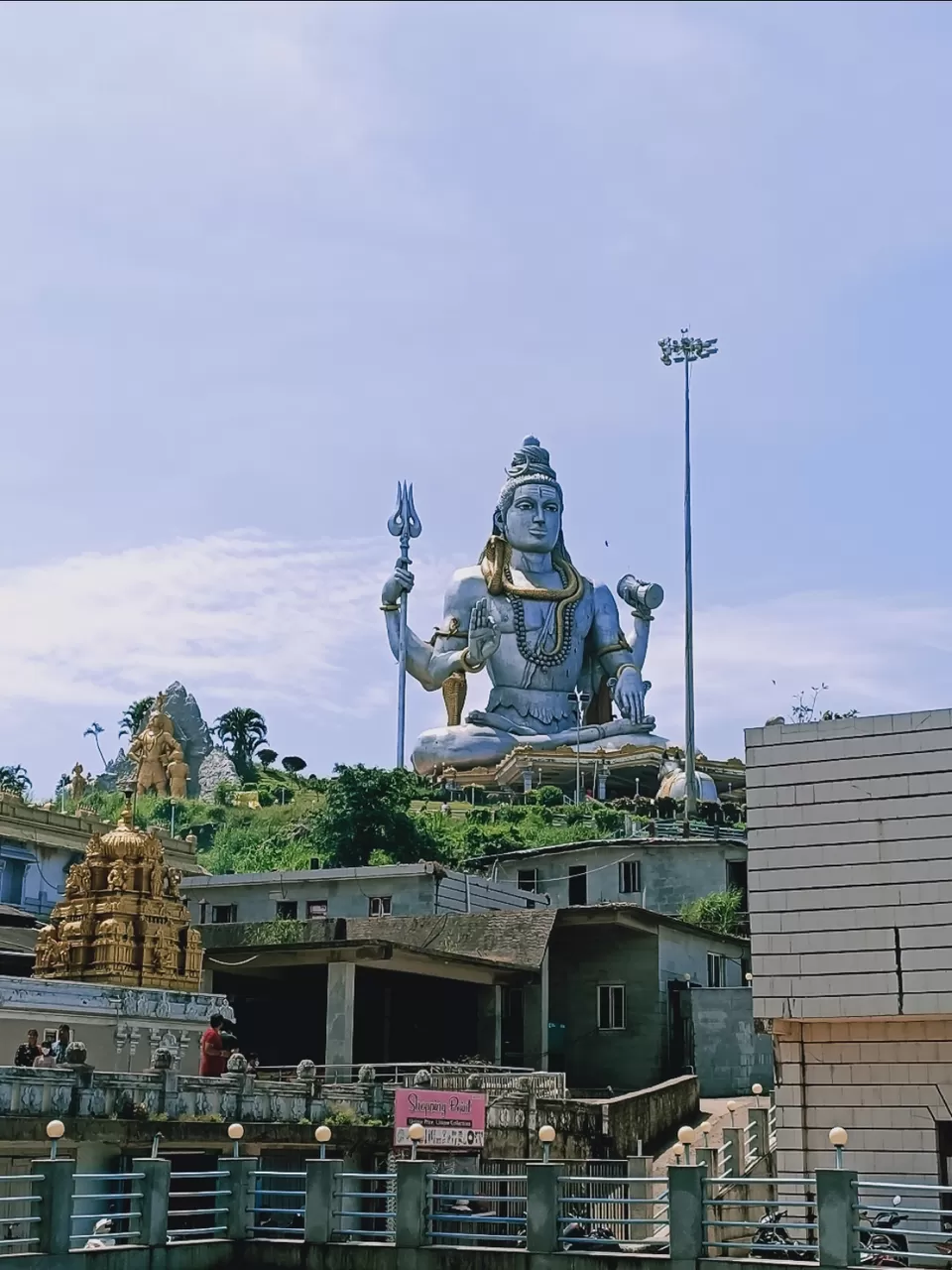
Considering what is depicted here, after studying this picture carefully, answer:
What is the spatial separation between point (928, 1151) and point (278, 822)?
48.4 m

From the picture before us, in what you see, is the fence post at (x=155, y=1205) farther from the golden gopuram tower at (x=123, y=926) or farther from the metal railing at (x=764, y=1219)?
the golden gopuram tower at (x=123, y=926)

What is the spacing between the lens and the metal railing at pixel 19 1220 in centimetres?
1522

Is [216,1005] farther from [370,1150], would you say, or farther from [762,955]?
[762,955]

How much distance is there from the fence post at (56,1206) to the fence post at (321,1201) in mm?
2657

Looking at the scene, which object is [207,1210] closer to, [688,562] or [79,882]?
[79,882]

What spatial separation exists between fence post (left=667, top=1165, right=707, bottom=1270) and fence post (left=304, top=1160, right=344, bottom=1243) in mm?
3652

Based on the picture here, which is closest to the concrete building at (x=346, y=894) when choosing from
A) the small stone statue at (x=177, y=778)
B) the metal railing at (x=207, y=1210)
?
→ the metal railing at (x=207, y=1210)

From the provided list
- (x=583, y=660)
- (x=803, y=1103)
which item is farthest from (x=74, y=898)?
(x=583, y=660)

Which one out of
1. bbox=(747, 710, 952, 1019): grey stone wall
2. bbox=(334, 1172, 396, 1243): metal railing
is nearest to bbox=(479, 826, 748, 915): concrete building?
bbox=(334, 1172, 396, 1243): metal railing

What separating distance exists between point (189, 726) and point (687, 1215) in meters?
68.5

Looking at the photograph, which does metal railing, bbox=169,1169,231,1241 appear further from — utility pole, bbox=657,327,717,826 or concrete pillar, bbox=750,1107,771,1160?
utility pole, bbox=657,327,717,826

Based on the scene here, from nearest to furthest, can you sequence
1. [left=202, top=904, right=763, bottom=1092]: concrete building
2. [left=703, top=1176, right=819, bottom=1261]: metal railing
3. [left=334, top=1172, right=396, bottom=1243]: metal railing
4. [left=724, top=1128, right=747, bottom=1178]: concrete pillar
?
Result: [left=703, top=1176, right=819, bottom=1261]: metal railing < [left=334, top=1172, right=396, bottom=1243]: metal railing < [left=724, top=1128, right=747, bottom=1178]: concrete pillar < [left=202, top=904, right=763, bottom=1092]: concrete building

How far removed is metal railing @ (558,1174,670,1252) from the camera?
15.8m

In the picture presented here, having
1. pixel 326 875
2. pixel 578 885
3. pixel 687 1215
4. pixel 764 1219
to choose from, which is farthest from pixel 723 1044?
pixel 687 1215
